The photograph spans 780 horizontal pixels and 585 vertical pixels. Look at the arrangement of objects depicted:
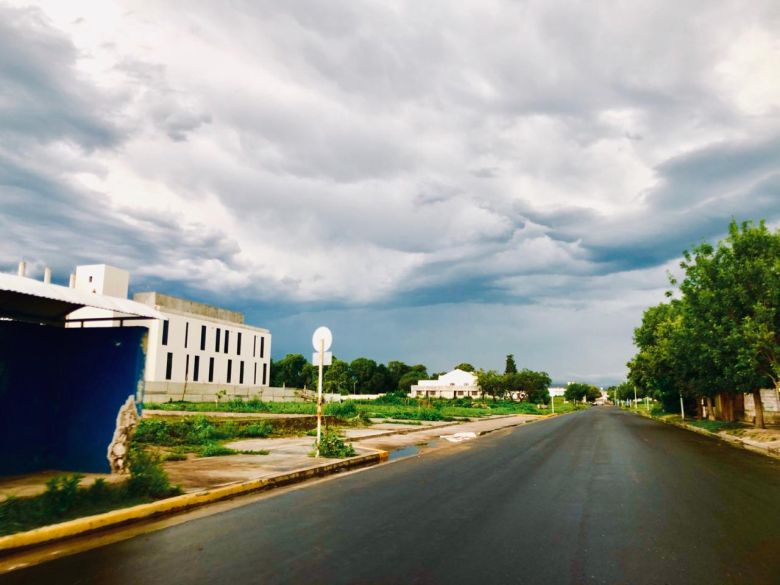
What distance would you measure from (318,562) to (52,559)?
9.78 ft

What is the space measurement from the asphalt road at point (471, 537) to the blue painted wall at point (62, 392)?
11.4ft

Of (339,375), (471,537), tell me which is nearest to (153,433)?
(471,537)

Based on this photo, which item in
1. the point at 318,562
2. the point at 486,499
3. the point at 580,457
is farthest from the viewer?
the point at 580,457

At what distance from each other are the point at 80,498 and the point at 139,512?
2.83ft

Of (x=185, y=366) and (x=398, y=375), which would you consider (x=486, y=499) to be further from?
(x=398, y=375)

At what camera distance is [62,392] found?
1058cm

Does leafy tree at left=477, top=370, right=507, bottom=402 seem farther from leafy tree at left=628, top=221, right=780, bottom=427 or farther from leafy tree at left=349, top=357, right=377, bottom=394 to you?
leafy tree at left=628, top=221, right=780, bottom=427

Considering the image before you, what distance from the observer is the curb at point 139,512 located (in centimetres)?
650

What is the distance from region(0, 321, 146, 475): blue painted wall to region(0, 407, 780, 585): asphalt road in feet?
11.4

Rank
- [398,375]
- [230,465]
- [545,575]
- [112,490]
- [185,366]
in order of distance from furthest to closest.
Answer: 1. [398,375]
2. [185,366]
3. [230,465]
4. [112,490]
5. [545,575]

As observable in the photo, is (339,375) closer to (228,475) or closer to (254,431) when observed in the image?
(254,431)

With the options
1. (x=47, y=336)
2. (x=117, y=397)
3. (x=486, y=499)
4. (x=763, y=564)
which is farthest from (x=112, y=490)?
(x=763, y=564)

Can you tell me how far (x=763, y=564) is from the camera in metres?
5.81

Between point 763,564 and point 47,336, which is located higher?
point 47,336
